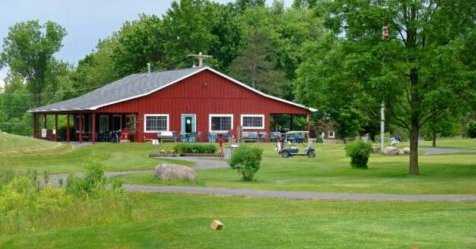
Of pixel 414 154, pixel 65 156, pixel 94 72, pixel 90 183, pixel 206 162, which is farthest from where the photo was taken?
pixel 94 72

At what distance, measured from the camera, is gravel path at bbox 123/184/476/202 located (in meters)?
23.2

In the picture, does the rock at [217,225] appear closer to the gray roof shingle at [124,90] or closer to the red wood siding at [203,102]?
the gray roof shingle at [124,90]

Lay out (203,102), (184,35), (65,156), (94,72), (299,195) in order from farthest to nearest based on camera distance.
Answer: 1. (94,72)
2. (184,35)
3. (203,102)
4. (65,156)
5. (299,195)

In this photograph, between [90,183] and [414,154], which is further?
[414,154]

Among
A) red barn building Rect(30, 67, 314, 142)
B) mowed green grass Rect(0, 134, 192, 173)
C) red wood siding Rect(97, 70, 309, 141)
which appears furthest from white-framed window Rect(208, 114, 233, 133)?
mowed green grass Rect(0, 134, 192, 173)

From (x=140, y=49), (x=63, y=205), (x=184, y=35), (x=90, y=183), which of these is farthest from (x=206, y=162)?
(x=140, y=49)

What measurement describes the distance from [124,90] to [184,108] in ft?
20.0

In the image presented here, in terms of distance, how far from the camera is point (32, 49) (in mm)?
115000

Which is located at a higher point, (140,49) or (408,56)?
(140,49)

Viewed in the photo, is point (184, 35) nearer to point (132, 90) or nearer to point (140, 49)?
point (140, 49)

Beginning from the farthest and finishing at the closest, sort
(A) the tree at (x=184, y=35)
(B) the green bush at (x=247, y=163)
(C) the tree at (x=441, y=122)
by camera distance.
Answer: (A) the tree at (x=184, y=35) < (C) the tree at (x=441, y=122) < (B) the green bush at (x=247, y=163)

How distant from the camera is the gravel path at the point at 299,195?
913 inches

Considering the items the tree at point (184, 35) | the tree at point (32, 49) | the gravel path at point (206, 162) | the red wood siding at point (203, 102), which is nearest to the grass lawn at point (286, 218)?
the gravel path at point (206, 162)

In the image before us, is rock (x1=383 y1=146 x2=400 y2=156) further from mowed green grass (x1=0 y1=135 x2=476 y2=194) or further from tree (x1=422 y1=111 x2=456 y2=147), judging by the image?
tree (x1=422 y1=111 x2=456 y2=147)
